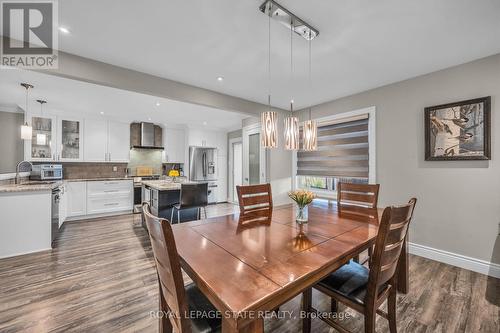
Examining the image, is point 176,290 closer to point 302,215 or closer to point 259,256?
point 259,256

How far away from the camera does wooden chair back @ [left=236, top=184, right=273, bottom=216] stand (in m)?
2.10

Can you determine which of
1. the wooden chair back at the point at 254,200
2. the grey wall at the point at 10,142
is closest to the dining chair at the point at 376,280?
the wooden chair back at the point at 254,200

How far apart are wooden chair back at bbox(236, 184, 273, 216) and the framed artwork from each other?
2.22 meters

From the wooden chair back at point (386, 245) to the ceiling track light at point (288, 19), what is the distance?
1634 mm

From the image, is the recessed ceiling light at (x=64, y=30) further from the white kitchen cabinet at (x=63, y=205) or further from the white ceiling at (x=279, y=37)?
the white kitchen cabinet at (x=63, y=205)

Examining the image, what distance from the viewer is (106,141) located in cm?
501

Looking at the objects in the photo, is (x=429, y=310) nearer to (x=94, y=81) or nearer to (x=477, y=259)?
(x=477, y=259)

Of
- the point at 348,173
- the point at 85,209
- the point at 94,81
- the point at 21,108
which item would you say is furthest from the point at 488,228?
the point at 21,108

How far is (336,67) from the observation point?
2.56 m

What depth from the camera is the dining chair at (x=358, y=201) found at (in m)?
1.97

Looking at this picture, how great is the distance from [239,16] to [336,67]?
1.46m

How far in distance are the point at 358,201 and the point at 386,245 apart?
1.28m

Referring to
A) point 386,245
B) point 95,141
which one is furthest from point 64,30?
point 95,141

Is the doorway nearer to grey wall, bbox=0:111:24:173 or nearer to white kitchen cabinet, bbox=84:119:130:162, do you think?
white kitchen cabinet, bbox=84:119:130:162
